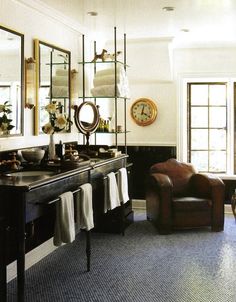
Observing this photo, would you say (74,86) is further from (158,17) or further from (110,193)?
(110,193)

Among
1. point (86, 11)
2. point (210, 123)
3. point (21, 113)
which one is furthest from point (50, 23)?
point (210, 123)

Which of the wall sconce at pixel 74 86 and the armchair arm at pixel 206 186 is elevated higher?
the wall sconce at pixel 74 86

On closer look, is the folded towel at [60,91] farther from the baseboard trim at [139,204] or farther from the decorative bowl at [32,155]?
the baseboard trim at [139,204]

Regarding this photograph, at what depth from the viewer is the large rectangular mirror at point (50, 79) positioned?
415 cm

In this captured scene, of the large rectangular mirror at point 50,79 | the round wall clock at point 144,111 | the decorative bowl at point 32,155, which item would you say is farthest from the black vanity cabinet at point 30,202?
the round wall clock at point 144,111

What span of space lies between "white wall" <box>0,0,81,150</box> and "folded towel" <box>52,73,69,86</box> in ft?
1.11

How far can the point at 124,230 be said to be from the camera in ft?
16.8

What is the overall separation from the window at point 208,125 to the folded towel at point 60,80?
2.35m

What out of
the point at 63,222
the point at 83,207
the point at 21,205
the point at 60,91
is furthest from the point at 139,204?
the point at 21,205

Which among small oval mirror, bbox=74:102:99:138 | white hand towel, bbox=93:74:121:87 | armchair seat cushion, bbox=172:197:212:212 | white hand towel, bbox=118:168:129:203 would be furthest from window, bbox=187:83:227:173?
white hand towel, bbox=118:168:129:203

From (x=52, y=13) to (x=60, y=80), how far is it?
2.25 ft

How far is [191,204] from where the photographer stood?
5043mm

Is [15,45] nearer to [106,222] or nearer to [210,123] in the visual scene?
[106,222]

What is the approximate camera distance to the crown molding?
3.93 metres
